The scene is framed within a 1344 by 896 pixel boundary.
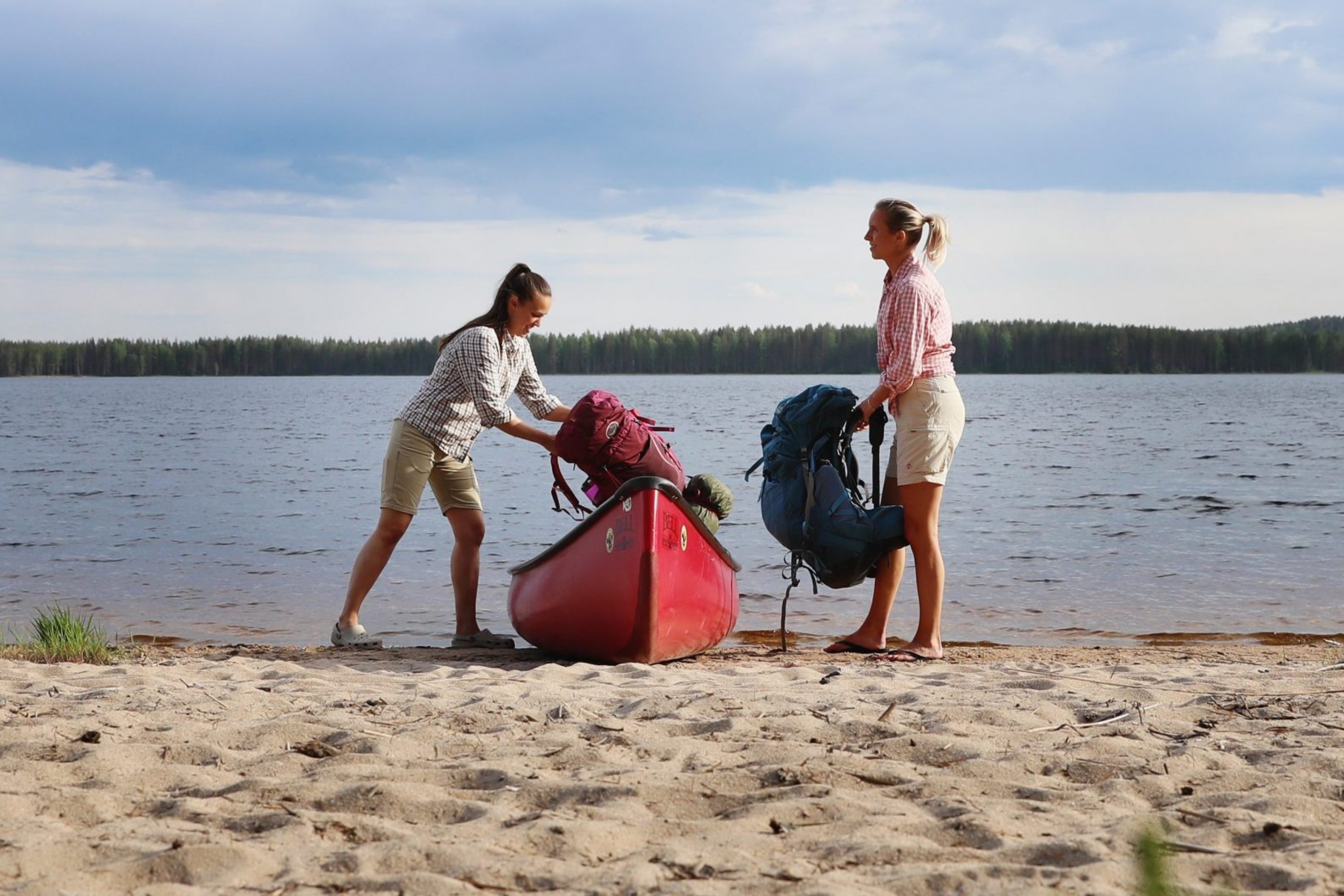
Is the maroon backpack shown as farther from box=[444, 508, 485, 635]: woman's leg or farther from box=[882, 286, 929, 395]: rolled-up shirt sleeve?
box=[882, 286, 929, 395]: rolled-up shirt sleeve

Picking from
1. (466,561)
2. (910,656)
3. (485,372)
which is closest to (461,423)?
(485,372)

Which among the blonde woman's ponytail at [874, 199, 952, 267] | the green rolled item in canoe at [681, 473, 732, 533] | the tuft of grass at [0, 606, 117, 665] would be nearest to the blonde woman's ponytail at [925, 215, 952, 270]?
the blonde woman's ponytail at [874, 199, 952, 267]

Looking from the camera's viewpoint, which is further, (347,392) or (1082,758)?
(347,392)

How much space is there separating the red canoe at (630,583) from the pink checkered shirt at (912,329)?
1290 millimetres

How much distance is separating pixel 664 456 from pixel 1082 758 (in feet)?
10.9

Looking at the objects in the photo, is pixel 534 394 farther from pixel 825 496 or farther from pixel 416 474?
pixel 825 496

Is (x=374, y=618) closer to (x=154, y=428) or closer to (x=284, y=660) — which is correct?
(x=284, y=660)

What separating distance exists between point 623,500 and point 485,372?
111 centimetres

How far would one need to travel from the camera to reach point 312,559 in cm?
1291

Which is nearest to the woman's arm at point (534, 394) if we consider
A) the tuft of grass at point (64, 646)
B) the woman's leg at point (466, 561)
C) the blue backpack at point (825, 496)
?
the woman's leg at point (466, 561)

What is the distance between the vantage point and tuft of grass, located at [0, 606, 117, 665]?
21.2ft

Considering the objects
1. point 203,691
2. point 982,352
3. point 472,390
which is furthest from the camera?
point 982,352

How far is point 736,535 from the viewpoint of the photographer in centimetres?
1462

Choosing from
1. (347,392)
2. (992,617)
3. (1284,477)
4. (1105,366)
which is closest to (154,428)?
(1284,477)
